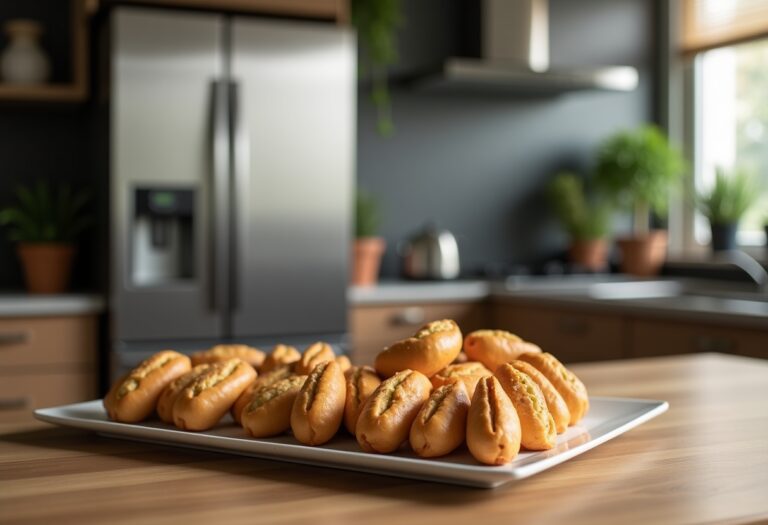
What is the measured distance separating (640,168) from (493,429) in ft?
12.1

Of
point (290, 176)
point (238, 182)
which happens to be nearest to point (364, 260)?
point (290, 176)

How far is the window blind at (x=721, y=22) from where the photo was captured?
414cm

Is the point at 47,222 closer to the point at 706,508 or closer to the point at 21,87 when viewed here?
the point at 21,87

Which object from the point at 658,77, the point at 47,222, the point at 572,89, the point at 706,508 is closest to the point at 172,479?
the point at 706,508

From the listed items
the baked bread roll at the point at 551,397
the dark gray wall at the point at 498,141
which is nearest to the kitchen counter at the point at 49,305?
the dark gray wall at the point at 498,141

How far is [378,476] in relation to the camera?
845mm

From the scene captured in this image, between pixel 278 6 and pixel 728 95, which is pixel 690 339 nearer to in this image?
pixel 278 6

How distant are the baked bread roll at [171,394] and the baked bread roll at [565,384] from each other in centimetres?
35

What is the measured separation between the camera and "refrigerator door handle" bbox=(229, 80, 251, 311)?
3.23 meters

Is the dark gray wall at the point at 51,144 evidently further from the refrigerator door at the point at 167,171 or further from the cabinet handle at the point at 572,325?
the cabinet handle at the point at 572,325

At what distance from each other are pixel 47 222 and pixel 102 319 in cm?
48

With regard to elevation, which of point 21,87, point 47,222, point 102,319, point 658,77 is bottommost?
point 102,319

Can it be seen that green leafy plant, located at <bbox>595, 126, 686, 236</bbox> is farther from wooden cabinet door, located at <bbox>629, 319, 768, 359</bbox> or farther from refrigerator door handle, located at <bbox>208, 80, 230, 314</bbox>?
refrigerator door handle, located at <bbox>208, 80, 230, 314</bbox>

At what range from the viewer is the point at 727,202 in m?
4.11
